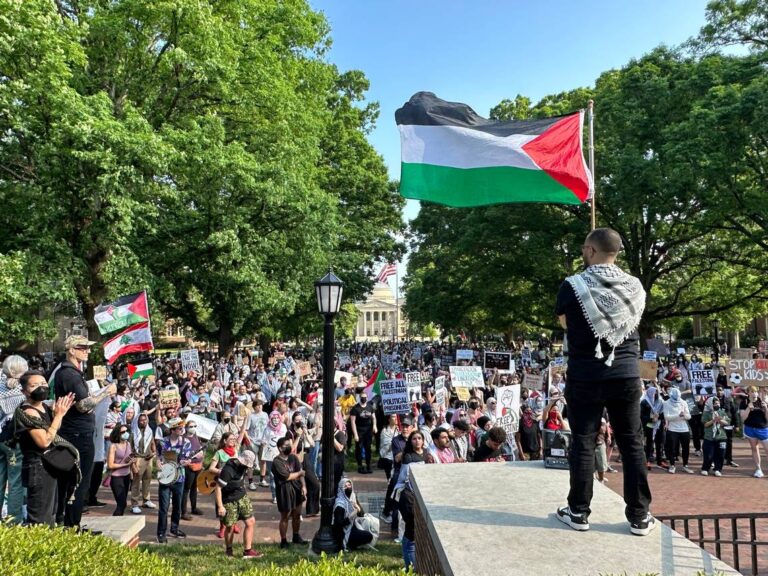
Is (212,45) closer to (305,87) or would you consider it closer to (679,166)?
(305,87)

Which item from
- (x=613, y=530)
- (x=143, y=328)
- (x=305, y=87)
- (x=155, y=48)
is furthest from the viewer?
(x=305, y=87)

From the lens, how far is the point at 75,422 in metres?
5.41

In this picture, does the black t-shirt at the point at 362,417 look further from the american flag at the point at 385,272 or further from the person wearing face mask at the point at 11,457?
the american flag at the point at 385,272

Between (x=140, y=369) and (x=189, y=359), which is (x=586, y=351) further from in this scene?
(x=189, y=359)

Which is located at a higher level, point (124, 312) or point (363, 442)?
point (124, 312)

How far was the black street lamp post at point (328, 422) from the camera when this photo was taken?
318 inches

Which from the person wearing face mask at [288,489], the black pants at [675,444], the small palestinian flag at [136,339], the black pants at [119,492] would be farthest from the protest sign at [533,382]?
the black pants at [119,492]

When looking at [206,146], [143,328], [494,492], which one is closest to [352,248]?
[206,146]

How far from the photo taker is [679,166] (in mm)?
21312

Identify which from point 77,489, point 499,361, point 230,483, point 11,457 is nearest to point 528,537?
point 77,489

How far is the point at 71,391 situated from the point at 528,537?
432 cm

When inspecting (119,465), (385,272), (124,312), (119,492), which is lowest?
(119,492)

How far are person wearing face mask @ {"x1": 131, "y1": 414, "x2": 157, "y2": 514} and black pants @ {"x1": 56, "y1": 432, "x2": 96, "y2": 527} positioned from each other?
4862 millimetres

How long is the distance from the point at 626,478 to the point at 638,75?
26.0 meters
